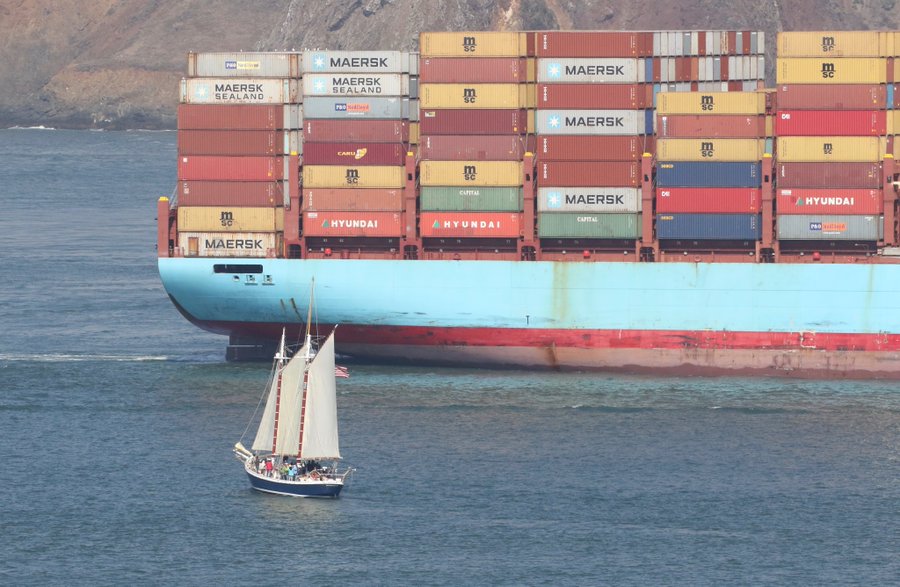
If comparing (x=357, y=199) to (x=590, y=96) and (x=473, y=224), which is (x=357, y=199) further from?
(x=590, y=96)

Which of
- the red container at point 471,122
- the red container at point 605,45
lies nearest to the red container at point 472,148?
the red container at point 471,122

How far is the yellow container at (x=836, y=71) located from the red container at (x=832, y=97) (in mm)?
230

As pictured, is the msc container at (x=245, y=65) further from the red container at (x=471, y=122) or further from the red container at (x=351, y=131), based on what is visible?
the red container at (x=471, y=122)

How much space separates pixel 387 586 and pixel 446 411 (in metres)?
19.7

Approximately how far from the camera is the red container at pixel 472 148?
79.8 m

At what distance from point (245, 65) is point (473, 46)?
10021 mm

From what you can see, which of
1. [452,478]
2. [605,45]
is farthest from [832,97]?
[452,478]

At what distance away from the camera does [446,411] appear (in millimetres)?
73688

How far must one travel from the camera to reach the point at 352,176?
80000mm

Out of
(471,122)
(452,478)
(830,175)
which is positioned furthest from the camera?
(471,122)

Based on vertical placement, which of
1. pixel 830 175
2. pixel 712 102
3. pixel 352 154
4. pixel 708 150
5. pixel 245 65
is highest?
pixel 245 65

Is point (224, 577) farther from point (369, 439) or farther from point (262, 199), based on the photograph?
point (262, 199)

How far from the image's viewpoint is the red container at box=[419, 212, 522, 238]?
7975cm

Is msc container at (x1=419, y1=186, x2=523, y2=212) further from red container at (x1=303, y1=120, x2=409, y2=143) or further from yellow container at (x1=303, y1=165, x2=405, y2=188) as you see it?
red container at (x1=303, y1=120, x2=409, y2=143)
